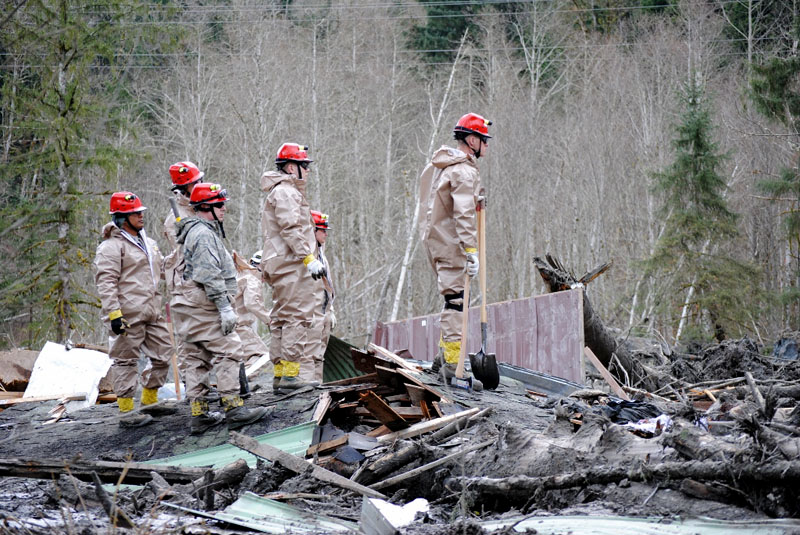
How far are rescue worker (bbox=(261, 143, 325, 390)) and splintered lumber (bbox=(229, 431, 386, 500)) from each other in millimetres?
2797

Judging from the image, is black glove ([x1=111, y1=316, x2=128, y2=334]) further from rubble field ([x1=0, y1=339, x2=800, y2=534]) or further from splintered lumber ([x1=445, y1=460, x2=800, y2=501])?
splintered lumber ([x1=445, y1=460, x2=800, y2=501])

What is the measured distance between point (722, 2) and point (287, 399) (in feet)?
88.3

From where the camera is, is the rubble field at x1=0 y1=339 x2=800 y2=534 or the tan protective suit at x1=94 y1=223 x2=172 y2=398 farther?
the tan protective suit at x1=94 y1=223 x2=172 y2=398

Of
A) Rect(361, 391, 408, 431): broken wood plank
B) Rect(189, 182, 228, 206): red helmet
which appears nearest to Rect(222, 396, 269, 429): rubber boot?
Rect(361, 391, 408, 431): broken wood plank

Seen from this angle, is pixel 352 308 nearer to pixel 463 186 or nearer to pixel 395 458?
pixel 463 186

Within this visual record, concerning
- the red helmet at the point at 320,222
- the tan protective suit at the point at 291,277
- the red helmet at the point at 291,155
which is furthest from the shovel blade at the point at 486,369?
the red helmet at the point at 320,222

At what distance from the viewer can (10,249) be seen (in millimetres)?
16250

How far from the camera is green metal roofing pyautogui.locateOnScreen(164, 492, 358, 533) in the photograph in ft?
14.1

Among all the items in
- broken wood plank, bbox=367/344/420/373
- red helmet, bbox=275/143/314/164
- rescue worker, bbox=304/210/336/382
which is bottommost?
broken wood plank, bbox=367/344/420/373

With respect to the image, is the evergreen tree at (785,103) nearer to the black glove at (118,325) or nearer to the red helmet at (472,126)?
the red helmet at (472,126)

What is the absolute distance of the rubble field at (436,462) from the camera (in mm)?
3941

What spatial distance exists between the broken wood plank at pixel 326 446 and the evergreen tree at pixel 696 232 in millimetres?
14942

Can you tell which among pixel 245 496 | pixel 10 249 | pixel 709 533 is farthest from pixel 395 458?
pixel 10 249

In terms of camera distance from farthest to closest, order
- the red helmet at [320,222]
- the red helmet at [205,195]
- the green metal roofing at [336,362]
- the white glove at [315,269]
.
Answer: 1. the red helmet at [320,222]
2. the green metal roofing at [336,362]
3. the white glove at [315,269]
4. the red helmet at [205,195]
